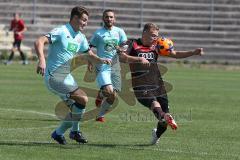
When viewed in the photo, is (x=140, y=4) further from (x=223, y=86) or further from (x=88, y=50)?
(x=88, y=50)

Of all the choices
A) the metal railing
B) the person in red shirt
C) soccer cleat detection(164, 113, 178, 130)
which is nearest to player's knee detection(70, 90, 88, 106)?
soccer cleat detection(164, 113, 178, 130)

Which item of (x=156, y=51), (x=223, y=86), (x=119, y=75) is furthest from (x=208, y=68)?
(x=156, y=51)

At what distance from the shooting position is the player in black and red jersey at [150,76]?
1134 cm

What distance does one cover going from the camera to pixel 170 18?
38.6m

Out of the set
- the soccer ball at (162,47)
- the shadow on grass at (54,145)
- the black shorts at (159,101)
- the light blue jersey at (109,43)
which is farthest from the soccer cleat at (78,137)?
the light blue jersey at (109,43)

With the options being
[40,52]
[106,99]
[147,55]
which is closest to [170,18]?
[106,99]

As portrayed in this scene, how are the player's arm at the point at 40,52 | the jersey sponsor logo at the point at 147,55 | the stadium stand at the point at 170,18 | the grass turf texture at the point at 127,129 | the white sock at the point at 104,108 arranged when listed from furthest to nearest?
the stadium stand at the point at 170,18, the white sock at the point at 104,108, the jersey sponsor logo at the point at 147,55, the grass turf texture at the point at 127,129, the player's arm at the point at 40,52

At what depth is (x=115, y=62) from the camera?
1520cm

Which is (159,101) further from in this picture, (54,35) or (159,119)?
(54,35)

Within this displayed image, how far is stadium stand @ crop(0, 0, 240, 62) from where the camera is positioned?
1452 inches

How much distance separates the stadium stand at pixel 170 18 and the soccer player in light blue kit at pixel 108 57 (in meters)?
21.2

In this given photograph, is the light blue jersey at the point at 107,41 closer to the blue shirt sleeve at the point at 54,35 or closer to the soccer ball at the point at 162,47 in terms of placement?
the soccer ball at the point at 162,47

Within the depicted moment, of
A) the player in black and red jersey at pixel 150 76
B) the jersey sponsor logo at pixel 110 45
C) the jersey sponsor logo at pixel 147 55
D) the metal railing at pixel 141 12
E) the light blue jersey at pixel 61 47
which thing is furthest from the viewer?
the metal railing at pixel 141 12

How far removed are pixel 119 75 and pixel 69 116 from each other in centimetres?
425
